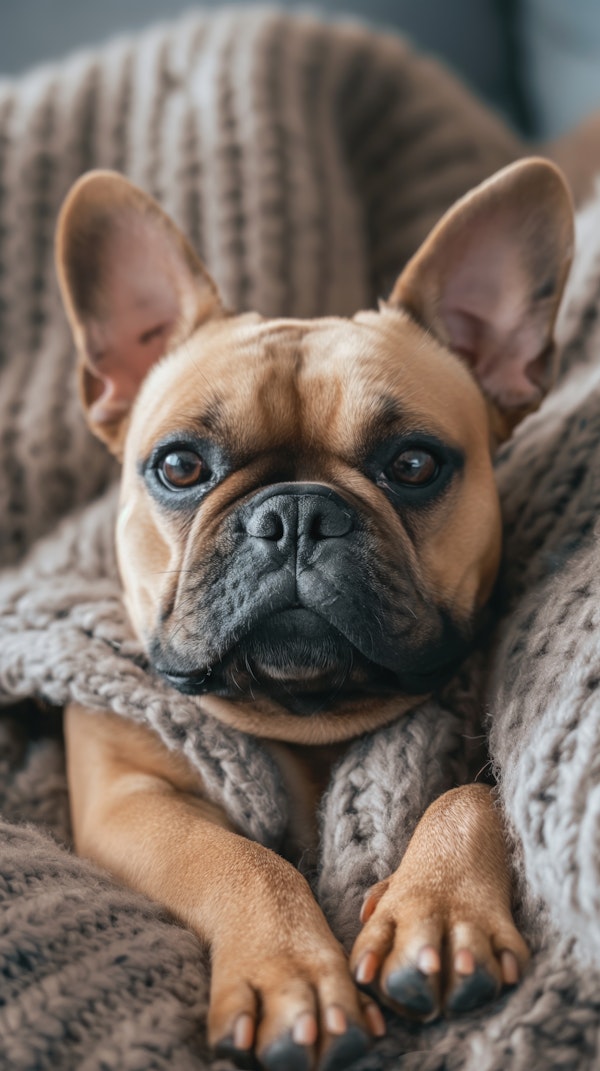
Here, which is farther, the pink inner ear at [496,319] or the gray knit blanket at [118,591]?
the pink inner ear at [496,319]

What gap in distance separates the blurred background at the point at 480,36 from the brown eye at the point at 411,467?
1388mm

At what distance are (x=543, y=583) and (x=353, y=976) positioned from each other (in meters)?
0.42

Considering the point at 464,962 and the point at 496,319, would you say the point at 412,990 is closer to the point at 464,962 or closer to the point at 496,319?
the point at 464,962

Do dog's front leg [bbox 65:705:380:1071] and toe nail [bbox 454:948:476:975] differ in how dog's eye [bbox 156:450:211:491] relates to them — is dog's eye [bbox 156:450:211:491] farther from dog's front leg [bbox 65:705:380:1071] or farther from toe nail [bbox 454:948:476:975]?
toe nail [bbox 454:948:476:975]

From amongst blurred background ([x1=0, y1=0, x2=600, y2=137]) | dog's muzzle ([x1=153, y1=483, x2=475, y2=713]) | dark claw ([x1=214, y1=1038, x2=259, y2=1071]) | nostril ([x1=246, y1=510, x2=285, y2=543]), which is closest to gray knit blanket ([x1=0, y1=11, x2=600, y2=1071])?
dark claw ([x1=214, y1=1038, x2=259, y2=1071])

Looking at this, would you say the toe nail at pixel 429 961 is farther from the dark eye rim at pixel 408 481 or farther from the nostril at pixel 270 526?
the dark eye rim at pixel 408 481

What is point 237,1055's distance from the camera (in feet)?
2.21

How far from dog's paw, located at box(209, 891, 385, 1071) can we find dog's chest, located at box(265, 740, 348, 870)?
0.23m

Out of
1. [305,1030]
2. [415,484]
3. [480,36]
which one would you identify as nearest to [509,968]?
[305,1030]

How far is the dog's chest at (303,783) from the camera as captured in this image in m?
1.00

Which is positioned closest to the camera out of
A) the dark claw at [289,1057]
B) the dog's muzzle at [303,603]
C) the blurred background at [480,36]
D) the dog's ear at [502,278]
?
the dark claw at [289,1057]

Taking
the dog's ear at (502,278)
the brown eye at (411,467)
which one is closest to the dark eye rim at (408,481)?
the brown eye at (411,467)

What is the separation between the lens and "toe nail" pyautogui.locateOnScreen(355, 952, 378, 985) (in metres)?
0.71

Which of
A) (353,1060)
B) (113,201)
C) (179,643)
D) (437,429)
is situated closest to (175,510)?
(179,643)
